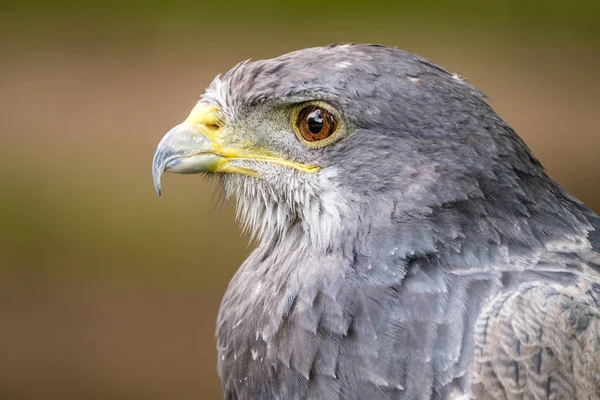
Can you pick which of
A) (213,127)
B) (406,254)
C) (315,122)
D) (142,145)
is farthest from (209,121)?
(142,145)

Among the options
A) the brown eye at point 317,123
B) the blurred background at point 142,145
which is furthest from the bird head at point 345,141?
the blurred background at point 142,145

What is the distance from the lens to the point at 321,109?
2900mm

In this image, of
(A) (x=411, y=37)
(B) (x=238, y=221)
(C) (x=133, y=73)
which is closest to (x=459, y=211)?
(B) (x=238, y=221)

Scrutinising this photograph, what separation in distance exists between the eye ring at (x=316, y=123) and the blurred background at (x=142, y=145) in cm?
317

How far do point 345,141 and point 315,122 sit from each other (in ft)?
0.37

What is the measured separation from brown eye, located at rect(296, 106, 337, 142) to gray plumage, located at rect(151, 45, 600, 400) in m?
0.04

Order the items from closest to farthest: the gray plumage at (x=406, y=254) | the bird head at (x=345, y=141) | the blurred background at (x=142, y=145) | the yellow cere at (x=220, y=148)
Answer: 1. the gray plumage at (x=406, y=254)
2. the bird head at (x=345, y=141)
3. the yellow cere at (x=220, y=148)
4. the blurred background at (x=142, y=145)

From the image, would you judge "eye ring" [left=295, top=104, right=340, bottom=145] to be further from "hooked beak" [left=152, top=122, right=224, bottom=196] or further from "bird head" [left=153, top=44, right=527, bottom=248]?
"hooked beak" [left=152, top=122, right=224, bottom=196]

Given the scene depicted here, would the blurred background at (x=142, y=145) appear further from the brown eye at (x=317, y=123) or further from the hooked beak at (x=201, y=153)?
the brown eye at (x=317, y=123)

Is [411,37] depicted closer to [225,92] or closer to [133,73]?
[133,73]

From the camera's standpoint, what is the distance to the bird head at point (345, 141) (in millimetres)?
2806

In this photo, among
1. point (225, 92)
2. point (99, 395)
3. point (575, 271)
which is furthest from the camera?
point (99, 395)

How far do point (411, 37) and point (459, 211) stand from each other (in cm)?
349

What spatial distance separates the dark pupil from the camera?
114 inches
